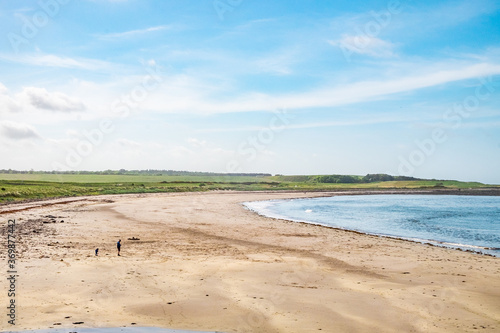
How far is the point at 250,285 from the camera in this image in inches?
595

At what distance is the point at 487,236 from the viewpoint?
107ft

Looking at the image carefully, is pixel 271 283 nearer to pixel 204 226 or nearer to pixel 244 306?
pixel 244 306

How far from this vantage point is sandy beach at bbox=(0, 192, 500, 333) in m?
11.5

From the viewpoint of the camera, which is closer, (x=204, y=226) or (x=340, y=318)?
(x=340, y=318)

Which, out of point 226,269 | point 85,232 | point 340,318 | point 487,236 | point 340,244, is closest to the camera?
point 340,318

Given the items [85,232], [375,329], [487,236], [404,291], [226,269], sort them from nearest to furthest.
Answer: [375,329]
[404,291]
[226,269]
[85,232]
[487,236]

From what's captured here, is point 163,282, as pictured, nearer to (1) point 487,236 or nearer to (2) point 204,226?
(2) point 204,226

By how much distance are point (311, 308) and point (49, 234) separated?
2102 cm

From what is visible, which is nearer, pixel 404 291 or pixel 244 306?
pixel 244 306

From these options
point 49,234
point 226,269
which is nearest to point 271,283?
point 226,269

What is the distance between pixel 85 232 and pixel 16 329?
61.8ft

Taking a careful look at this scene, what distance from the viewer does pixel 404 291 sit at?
14.7 meters

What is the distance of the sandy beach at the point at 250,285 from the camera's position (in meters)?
11.5

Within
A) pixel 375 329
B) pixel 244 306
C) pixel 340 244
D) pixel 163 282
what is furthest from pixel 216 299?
pixel 340 244
